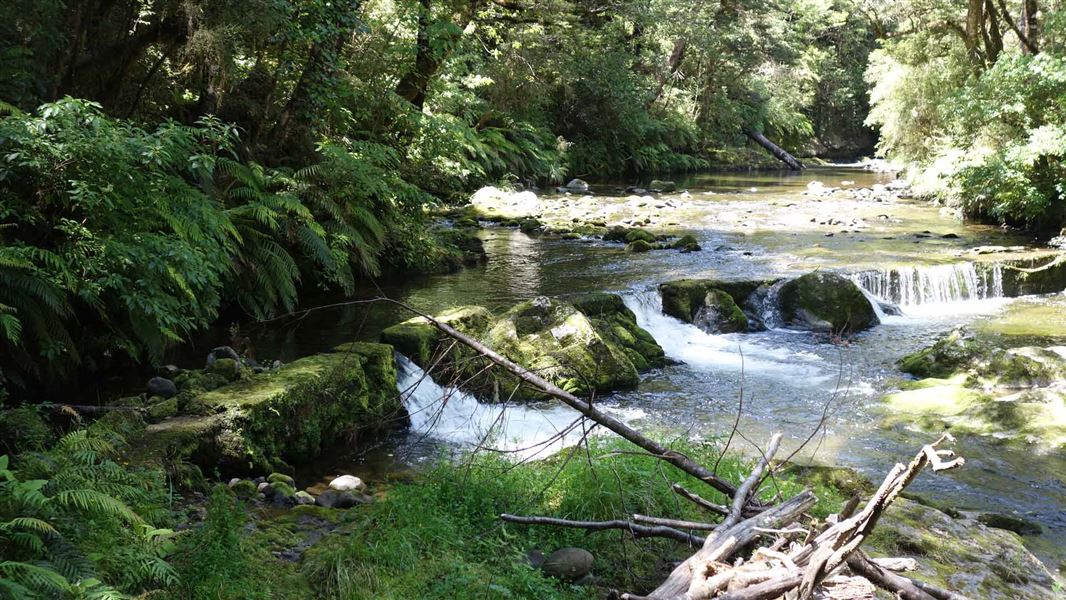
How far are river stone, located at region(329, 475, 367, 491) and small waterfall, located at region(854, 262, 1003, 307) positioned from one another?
10.8 metres

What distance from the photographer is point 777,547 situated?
11.7ft

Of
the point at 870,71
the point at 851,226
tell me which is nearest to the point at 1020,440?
the point at 851,226

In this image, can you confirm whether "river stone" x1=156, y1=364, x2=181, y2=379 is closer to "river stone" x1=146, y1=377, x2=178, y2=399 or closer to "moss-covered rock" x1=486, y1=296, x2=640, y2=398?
"river stone" x1=146, y1=377, x2=178, y2=399

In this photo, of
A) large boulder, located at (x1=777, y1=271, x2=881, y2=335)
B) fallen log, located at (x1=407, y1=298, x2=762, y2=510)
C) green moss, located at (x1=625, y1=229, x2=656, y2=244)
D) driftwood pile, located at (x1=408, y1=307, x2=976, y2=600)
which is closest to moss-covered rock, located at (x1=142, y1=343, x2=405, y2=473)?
fallen log, located at (x1=407, y1=298, x2=762, y2=510)

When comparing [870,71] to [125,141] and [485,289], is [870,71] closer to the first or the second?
[485,289]

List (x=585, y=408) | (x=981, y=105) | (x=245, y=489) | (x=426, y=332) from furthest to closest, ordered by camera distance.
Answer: (x=981, y=105) < (x=426, y=332) < (x=245, y=489) < (x=585, y=408)

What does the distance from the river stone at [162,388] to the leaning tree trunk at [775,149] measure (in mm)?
37927

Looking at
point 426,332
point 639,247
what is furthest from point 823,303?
point 426,332

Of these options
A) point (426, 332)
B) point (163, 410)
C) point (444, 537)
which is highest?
point (163, 410)

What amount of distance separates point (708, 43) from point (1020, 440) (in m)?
30.2

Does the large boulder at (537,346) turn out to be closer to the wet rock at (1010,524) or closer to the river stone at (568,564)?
the wet rock at (1010,524)

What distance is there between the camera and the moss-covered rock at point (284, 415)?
603 centimetres

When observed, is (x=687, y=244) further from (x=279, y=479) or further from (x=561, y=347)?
(x=279, y=479)

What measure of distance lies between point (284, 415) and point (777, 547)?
446cm
